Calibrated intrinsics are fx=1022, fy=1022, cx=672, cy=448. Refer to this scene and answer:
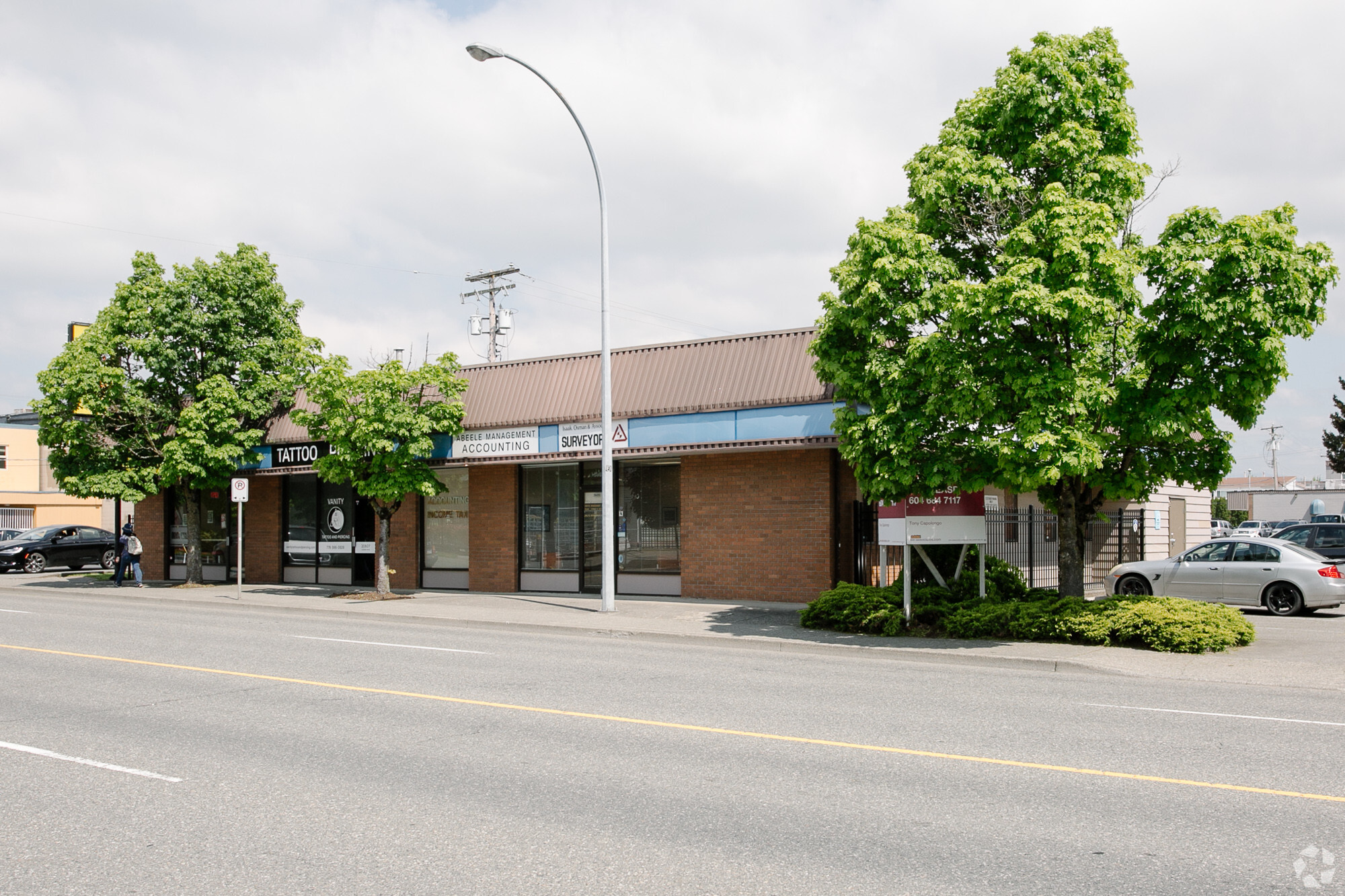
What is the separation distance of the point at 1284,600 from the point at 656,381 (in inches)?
477

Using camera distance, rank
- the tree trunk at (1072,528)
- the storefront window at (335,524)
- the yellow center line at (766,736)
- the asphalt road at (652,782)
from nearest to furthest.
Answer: the asphalt road at (652,782), the yellow center line at (766,736), the tree trunk at (1072,528), the storefront window at (335,524)

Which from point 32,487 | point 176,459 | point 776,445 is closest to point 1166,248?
point 776,445

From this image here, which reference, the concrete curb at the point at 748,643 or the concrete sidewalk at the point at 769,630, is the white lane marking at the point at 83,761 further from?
the concrete sidewalk at the point at 769,630

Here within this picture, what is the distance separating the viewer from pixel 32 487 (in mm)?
59281

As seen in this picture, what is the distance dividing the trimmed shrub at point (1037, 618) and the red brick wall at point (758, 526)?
278 centimetres

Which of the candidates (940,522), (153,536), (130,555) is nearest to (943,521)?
(940,522)

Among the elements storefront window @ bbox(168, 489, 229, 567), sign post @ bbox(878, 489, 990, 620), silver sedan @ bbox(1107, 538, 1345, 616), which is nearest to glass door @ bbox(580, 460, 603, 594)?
sign post @ bbox(878, 489, 990, 620)

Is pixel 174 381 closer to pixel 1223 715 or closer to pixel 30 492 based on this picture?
pixel 1223 715

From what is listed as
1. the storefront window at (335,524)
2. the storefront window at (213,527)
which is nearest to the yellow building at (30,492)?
the storefront window at (213,527)

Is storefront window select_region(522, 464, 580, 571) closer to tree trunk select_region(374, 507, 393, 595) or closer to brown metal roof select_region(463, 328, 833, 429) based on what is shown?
brown metal roof select_region(463, 328, 833, 429)

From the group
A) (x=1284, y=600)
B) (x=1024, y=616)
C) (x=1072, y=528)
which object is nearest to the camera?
(x=1024, y=616)

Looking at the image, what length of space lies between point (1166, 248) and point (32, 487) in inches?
2509

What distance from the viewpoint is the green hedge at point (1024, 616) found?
517 inches

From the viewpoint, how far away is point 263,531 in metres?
27.8
